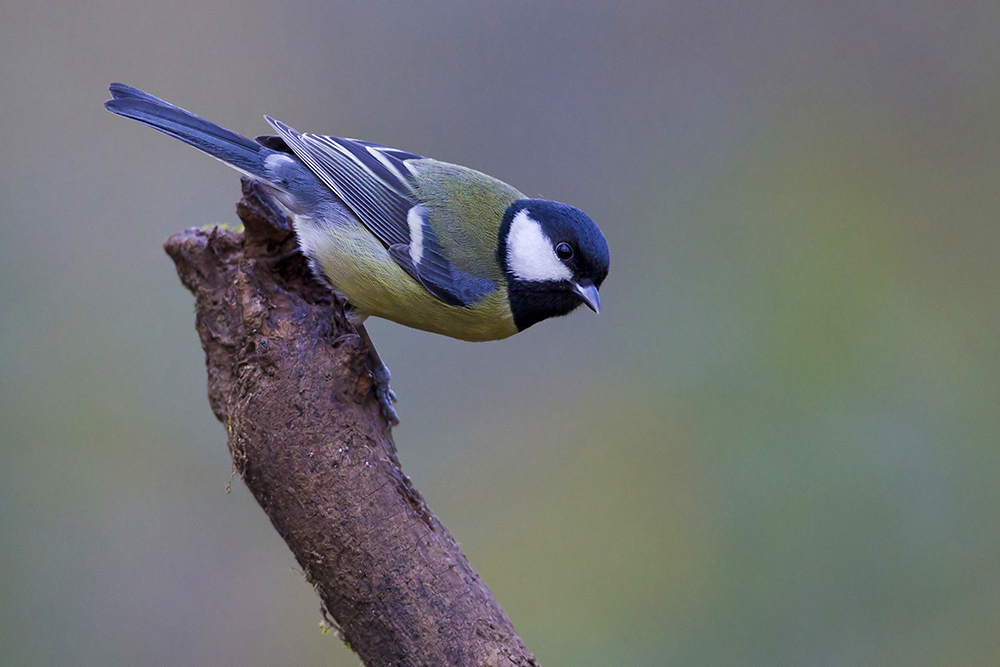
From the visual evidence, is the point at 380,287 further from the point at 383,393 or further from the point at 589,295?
the point at 589,295

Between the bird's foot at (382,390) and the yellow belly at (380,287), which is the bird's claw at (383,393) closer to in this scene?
the bird's foot at (382,390)

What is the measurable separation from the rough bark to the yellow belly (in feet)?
0.78

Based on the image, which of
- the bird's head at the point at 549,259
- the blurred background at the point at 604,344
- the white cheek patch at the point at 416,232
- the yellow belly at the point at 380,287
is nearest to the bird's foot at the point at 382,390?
the yellow belly at the point at 380,287

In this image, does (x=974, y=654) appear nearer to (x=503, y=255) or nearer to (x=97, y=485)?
(x=503, y=255)

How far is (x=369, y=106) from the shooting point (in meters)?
3.68

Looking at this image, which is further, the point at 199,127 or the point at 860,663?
the point at 860,663

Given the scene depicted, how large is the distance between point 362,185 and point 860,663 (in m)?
2.47

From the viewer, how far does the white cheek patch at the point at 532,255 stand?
7.08ft

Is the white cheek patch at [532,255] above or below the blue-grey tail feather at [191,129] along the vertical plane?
below

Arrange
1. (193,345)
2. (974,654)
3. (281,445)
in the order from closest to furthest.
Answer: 1. (281,445)
2. (974,654)
3. (193,345)

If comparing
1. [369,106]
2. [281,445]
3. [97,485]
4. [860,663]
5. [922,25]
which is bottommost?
[860,663]

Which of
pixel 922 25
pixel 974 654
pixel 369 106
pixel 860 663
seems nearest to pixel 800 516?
pixel 860 663

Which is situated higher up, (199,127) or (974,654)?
(199,127)

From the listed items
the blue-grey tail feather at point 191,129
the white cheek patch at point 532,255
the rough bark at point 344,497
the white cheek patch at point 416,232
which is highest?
the blue-grey tail feather at point 191,129
